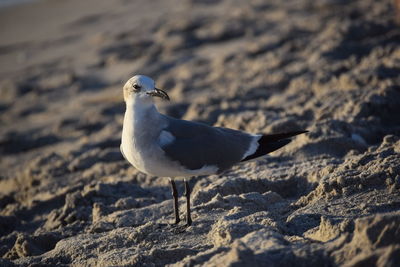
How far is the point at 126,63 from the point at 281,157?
544 centimetres

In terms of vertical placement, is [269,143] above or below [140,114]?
below

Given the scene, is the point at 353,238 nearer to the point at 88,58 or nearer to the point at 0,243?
the point at 0,243

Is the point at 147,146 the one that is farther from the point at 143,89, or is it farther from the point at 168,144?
the point at 143,89

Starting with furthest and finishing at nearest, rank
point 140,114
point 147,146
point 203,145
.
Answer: point 203,145 → point 140,114 → point 147,146

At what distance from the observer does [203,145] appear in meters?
4.79

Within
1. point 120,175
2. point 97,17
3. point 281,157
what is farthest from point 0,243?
point 97,17

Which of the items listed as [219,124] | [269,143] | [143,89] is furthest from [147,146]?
[219,124]

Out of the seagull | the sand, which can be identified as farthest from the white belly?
the sand

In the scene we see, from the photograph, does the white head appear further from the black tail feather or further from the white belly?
the black tail feather

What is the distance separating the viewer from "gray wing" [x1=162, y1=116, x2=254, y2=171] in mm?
4613

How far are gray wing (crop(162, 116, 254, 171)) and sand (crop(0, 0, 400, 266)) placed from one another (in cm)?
33

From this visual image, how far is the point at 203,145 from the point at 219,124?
229cm

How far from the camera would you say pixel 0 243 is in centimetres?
539

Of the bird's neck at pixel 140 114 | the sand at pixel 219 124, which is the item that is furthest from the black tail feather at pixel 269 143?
the bird's neck at pixel 140 114
